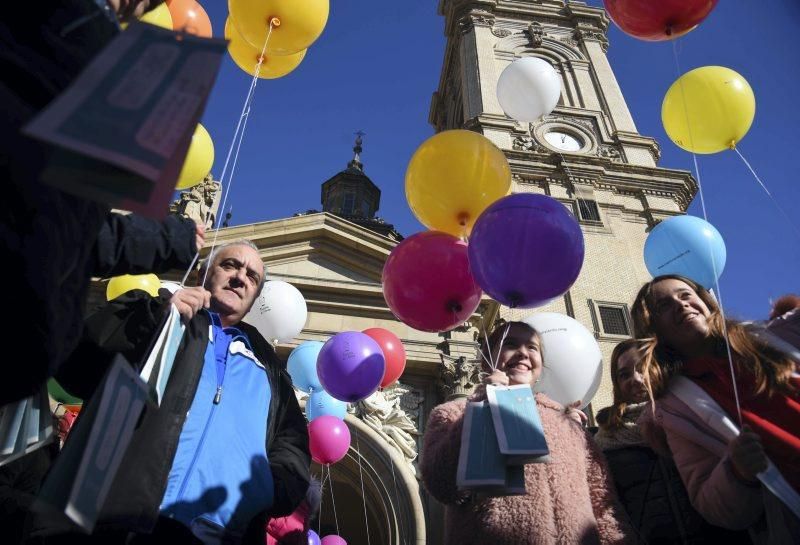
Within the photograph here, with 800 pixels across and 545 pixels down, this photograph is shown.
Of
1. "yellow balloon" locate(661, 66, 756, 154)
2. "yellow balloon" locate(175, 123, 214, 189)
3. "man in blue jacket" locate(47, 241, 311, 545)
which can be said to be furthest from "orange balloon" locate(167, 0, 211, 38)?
"yellow balloon" locate(661, 66, 756, 154)

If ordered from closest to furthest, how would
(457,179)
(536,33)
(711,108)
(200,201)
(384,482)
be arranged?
(457,179) → (711,108) → (384,482) → (200,201) → (536,33)

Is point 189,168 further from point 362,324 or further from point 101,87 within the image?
point 362,324

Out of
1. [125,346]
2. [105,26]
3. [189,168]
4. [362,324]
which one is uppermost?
[362,324]

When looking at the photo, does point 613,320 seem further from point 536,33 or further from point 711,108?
point 536,33

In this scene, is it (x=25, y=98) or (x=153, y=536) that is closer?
(x=25, y=98)

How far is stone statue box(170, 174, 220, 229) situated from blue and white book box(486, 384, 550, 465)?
1017 centimetres

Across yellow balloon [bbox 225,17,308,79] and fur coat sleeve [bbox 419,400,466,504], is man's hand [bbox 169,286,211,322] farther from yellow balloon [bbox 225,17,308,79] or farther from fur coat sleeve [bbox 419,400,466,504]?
yellow balloon [bbox 225,17,308,79]

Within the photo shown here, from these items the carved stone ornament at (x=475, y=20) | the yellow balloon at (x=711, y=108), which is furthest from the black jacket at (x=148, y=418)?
the carved stone ornament at (x=475, y=20)

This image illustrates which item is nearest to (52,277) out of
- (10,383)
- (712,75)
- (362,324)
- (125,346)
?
(10,383)

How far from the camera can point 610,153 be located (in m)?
17.5

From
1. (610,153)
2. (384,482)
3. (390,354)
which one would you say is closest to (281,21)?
(390,354)

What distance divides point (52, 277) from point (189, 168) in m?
3.86

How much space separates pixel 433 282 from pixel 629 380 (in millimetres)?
1376

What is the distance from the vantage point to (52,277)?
103 cm
